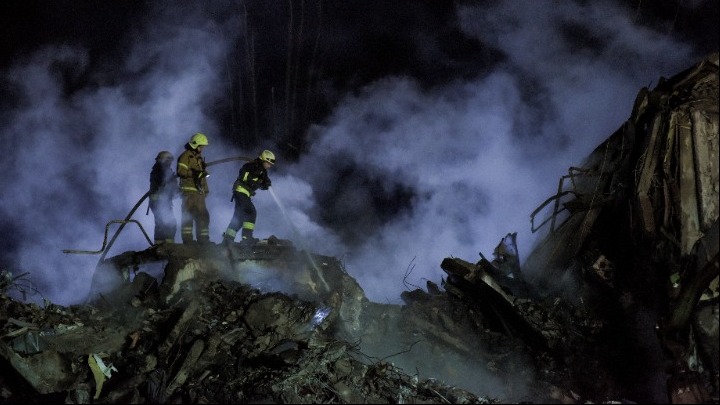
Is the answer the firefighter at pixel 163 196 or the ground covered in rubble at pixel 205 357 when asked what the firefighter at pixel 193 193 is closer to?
the firefighter at pixel 163 196

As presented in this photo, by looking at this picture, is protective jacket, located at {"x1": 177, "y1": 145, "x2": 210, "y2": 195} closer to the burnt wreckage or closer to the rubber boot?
the rubber boot

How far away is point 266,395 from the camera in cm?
472

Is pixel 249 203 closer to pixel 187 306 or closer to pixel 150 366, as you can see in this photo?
pixel 187 306

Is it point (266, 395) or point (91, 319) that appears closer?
point (266, 395)

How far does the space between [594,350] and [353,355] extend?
9.99ft

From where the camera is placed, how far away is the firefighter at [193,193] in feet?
24.5

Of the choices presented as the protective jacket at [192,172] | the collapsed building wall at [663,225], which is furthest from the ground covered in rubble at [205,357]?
the collapsed building wall at [663,225]

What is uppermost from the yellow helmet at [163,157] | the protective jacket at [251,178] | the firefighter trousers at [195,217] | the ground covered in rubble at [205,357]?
the yellow helmet at [163,157]

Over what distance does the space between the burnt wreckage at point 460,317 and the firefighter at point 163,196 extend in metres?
0.58

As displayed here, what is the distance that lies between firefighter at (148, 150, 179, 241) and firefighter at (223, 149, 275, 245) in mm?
927

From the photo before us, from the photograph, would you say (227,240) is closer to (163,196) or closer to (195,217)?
(195,217)

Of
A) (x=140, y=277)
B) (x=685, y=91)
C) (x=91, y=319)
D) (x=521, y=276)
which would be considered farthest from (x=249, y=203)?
(x=685, y=91)

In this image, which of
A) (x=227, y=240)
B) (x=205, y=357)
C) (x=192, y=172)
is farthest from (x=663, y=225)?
(x=192, y=172)

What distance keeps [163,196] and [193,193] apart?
24.1 inches
